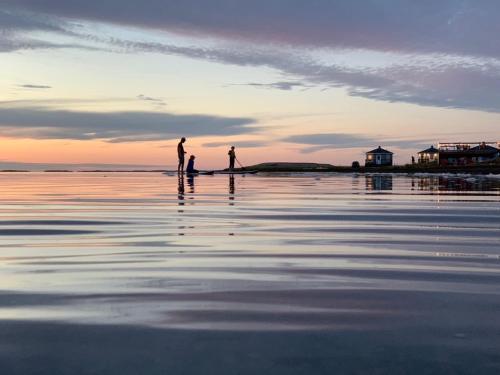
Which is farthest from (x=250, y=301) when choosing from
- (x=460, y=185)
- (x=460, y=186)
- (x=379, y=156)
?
(x=379, y=156)

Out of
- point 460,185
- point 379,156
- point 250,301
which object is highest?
point 379,156

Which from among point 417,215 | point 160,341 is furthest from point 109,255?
point 417,215

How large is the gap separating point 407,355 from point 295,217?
6.08 m

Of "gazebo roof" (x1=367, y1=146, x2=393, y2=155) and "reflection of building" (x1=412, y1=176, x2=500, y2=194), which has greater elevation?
"gazebo roof" (x1=367, y1=146, x2=393, y2=155)

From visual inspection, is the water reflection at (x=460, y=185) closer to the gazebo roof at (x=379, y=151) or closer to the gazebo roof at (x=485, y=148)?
the gazebo roof at (x=485, y=148)

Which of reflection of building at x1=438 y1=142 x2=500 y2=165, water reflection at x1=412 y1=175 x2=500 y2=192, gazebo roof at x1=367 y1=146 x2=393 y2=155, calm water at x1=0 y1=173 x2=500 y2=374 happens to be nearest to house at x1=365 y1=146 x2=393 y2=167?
gazebo roof at x1=367 y1=146 x2=393 y2=155

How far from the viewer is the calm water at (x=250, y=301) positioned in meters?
2.13

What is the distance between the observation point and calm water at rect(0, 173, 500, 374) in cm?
213

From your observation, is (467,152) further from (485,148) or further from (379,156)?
(379,156)

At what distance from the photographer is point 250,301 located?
3.05 metres

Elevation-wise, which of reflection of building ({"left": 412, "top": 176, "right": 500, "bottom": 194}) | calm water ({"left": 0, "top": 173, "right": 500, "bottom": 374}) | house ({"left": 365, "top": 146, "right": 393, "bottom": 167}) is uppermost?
house ({"left": 365, "top": 146, "right": 393, "bottom": 167})

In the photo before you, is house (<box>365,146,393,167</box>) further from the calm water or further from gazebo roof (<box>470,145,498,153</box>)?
the calm water

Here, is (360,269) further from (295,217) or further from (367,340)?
(295,217)

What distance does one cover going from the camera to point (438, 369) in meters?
2.03
